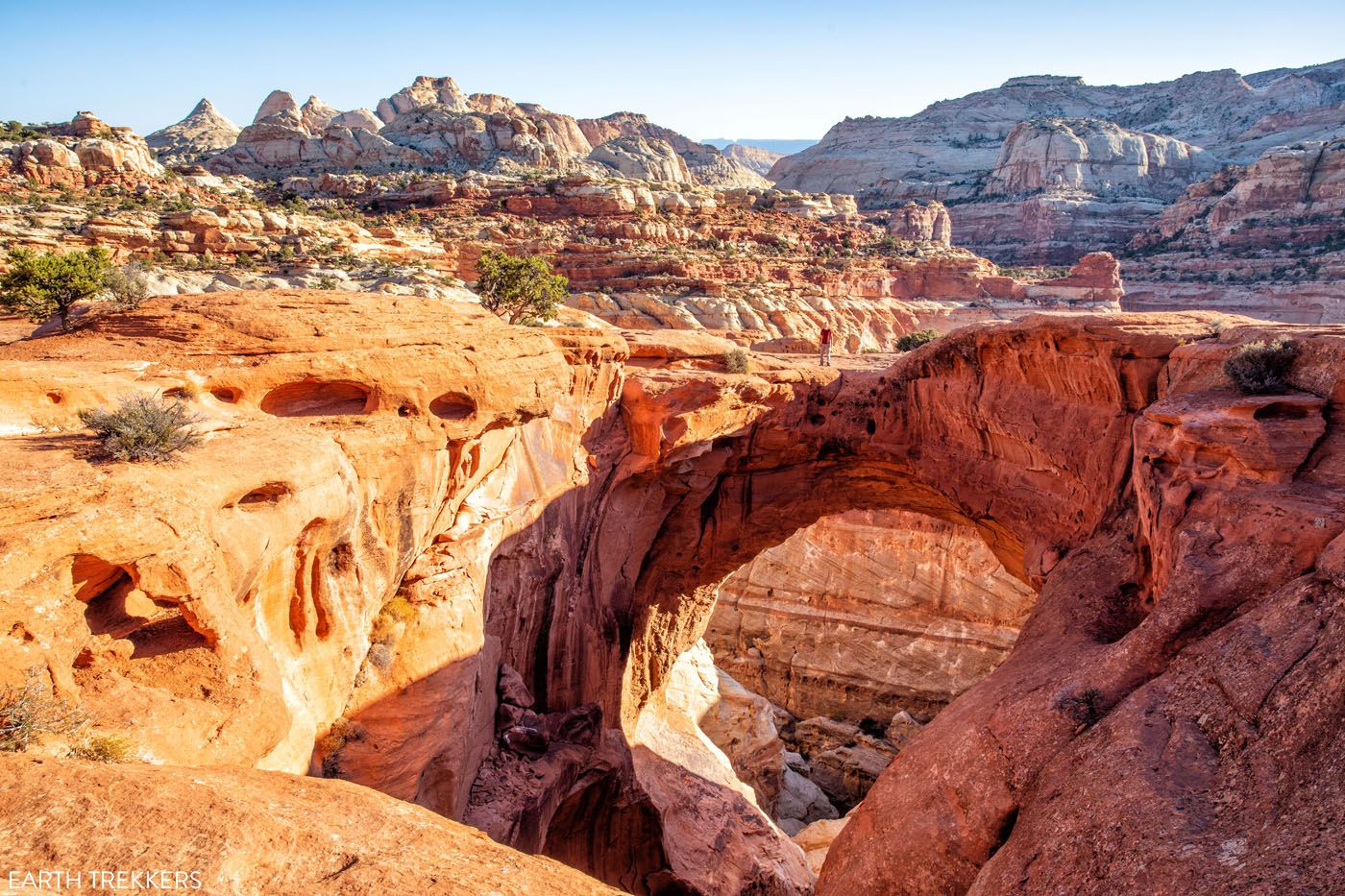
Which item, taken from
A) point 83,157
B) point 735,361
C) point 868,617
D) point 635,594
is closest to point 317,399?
point 735,361

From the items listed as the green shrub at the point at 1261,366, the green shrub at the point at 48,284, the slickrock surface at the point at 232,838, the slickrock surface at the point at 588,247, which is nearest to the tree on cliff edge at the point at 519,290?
the slickrock surface at the point at 588,247

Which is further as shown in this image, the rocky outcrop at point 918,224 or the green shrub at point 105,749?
the rocky outcrop at point 918,224

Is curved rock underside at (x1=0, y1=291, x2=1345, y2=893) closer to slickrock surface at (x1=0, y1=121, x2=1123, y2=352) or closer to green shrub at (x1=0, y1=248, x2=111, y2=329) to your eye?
green shrub at (x1=0, y1=248, x2=111, y2=329)

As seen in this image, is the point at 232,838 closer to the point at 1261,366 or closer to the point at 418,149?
the point at 1261,366

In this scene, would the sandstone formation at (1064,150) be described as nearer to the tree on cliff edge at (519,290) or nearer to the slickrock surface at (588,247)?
the slickrock surface at (588,247)

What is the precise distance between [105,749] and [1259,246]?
96884mm

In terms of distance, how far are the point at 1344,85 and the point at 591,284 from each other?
140606mm

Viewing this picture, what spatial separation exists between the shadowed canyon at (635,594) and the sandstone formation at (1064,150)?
88.3 meters

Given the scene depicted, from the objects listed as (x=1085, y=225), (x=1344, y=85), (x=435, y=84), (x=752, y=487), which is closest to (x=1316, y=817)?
(x=752, y=487)

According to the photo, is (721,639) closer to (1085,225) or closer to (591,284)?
(591,284)

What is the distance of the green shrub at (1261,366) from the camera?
1074 centimetres

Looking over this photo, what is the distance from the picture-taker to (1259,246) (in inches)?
2980

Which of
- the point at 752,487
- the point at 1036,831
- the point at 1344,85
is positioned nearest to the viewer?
the point at 1036,831

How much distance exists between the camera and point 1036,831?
7113 mm
